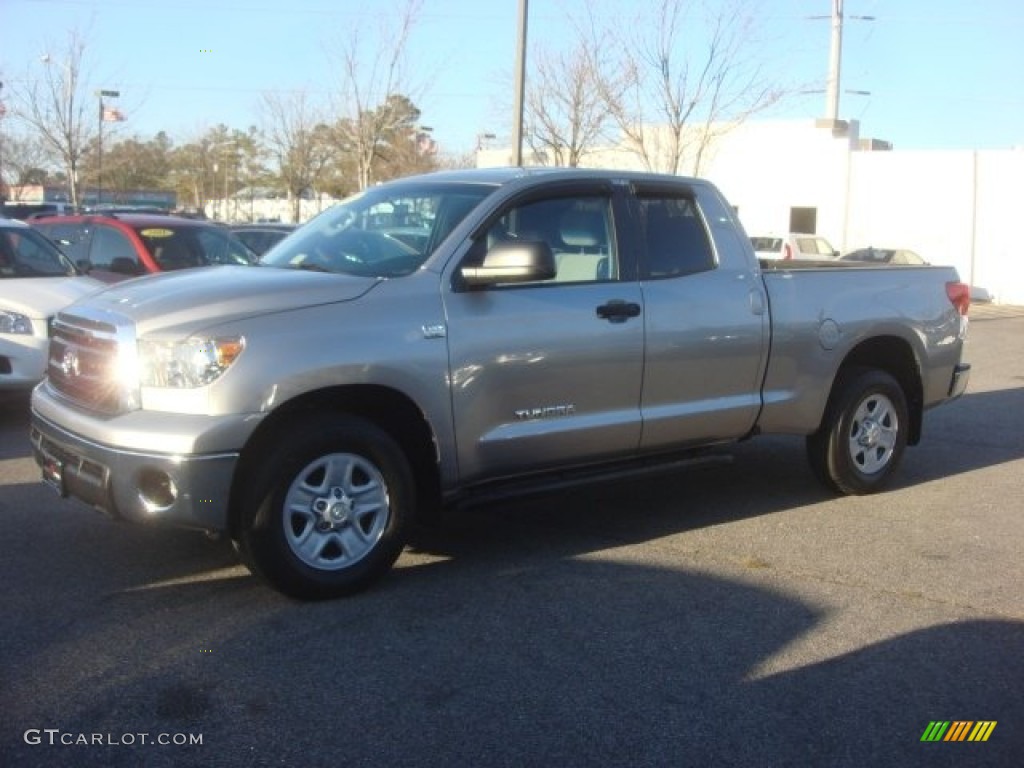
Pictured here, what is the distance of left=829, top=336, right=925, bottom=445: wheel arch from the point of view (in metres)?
7.00

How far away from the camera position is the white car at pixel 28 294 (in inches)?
336

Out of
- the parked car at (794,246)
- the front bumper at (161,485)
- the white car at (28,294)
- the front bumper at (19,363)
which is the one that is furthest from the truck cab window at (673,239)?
the parked car at (794,246)

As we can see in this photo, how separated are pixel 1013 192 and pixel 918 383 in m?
27.9

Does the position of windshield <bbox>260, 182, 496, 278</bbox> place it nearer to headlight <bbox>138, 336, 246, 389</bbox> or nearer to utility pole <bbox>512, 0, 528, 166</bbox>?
headlight <bbox>138, 336, 246, 389</bbox>

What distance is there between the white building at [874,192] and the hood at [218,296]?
1042 inches

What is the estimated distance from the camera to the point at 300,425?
15.5 ft

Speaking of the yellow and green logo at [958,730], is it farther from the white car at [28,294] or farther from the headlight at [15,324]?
the headlight at [15,324]

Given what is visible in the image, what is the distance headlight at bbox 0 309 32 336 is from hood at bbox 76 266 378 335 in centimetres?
387

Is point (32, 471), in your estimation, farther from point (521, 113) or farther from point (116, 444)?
point (521, 113)

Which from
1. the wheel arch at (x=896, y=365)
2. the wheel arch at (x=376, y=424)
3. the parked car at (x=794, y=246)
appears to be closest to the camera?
the wheel arch at (x=376, y=424)

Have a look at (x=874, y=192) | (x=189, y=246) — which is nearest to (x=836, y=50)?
(x=874, y=192)

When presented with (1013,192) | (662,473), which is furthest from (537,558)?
(1013,192)

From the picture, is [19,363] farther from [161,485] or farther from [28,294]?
[161,485]

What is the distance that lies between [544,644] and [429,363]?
1.38 m
